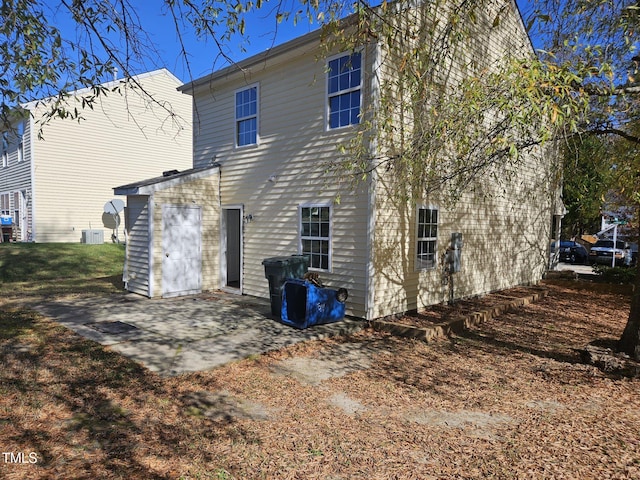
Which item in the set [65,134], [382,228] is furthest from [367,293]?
[65,134]

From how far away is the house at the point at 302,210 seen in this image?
773cm

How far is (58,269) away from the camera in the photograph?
13.4m

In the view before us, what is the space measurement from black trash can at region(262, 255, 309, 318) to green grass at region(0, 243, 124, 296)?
5.44 m

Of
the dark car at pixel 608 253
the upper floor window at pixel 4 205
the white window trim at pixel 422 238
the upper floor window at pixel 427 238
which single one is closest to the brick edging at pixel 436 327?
the white window trim at pixel 422 238

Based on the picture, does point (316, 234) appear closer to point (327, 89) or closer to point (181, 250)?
point (327, 89)

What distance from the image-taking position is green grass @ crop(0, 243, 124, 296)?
35.8 feet

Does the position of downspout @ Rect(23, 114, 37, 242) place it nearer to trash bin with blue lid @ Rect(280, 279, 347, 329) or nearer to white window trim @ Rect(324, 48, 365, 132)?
white window trim @ Rect(324, 48, 365, 132)

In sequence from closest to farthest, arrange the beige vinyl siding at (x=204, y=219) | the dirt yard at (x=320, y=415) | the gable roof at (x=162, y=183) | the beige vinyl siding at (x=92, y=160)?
the dirt yard at (x=320, y=415), the gable roof at (x=162, y=183), the beige vinyl siding at (x=204, y=219), the beige vinyl siding at (x=92, y=160)

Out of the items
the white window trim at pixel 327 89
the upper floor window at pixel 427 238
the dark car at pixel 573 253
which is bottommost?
the dark car at pixel 573 253

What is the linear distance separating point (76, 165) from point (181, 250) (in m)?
11.9

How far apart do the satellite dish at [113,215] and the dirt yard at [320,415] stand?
43.4ft

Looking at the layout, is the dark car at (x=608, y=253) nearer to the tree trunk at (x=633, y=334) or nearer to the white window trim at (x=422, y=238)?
the white window trim at (x=422, y=238)

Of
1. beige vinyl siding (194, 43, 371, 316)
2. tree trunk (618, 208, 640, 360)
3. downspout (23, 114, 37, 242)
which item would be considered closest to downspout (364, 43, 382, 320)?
beige vinyl siding (194, 43, 371, 316)

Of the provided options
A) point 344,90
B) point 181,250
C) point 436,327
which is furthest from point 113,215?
point 436,327
